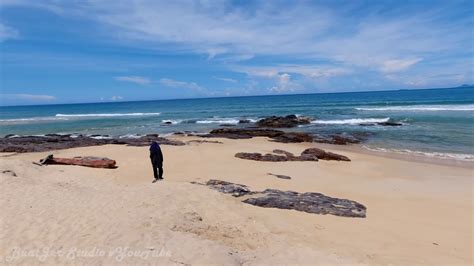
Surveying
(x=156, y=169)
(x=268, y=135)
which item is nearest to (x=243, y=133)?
(x=268, y=135)

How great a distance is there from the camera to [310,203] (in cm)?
840

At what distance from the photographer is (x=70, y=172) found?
37.9 ft

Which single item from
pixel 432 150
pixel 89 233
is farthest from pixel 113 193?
pixel 432 150

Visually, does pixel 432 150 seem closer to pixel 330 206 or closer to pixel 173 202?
pixel 330 206

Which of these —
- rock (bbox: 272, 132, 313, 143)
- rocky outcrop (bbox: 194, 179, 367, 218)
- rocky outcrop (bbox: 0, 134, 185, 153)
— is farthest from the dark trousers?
rock (bbox: 272, 132, 313, 143)

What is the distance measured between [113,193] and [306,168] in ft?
23.4

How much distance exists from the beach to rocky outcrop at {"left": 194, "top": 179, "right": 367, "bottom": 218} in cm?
25

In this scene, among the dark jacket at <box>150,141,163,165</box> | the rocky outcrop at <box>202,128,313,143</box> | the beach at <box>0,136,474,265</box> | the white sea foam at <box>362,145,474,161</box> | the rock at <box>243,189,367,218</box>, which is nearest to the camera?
the beach at <box>0,136,474,265</box>

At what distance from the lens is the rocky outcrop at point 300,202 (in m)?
8.04

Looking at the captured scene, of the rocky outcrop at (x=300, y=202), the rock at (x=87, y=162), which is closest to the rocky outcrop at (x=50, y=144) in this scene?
the rock at (x=87, y=162)

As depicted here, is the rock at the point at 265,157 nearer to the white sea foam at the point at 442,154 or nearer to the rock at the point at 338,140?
the white sea foam at the point at 442,154

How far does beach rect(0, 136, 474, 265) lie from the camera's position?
17.7ft

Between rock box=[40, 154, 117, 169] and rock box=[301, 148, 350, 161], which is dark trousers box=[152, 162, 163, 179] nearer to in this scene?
rock box=[40, 154, 117, 169]

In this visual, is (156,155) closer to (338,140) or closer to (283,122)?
(338,140)
